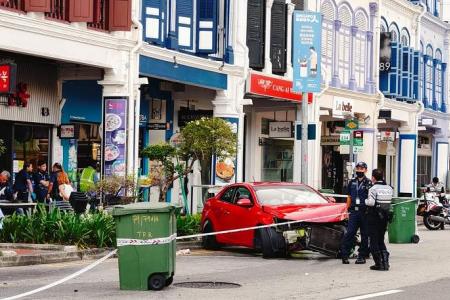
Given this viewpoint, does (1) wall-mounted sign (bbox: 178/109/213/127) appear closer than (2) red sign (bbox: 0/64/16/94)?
No

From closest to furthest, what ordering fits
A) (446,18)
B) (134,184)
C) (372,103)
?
1. (134,184)
2. (372,103)
3. (446,18)

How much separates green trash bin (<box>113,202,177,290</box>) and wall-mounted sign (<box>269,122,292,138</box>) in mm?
22969

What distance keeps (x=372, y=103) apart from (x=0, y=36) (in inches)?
833

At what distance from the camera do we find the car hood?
17062mm

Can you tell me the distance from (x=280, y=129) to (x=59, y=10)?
14840mm

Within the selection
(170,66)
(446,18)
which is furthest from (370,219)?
(446,18)

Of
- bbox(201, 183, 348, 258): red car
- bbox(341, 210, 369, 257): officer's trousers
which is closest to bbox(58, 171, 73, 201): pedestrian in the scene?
bbox(201, 183, 348, 258): red car

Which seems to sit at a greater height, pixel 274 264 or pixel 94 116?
pixel 94 116

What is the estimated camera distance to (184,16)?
26656mm

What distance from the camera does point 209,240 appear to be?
19.5 metres

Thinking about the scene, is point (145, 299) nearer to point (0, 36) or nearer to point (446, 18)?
point (0, 36)

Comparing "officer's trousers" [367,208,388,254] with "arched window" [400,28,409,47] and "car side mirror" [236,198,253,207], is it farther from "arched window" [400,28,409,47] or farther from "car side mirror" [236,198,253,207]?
"arched window" [400,28,409,47]

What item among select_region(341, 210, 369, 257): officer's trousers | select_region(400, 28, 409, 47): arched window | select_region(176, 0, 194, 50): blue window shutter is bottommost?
select_region(341, 210, 369, 257): officer's trousers

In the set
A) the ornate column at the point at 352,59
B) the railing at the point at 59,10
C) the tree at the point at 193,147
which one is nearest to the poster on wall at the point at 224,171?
the tree at the point at 193,147
